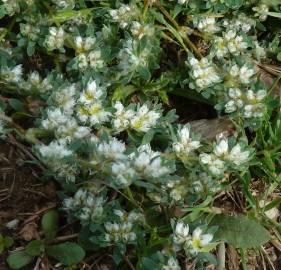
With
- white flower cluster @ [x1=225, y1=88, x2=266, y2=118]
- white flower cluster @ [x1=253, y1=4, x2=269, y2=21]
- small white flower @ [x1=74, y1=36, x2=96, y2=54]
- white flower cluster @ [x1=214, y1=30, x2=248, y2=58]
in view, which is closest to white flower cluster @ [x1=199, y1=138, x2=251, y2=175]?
white flower cluster @ [x1=225, y1=88, x2=266, y2=118]

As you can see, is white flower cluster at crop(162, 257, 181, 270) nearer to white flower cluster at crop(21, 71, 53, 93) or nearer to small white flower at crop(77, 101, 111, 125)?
small white flower at crop(77, 101, 111, 125)

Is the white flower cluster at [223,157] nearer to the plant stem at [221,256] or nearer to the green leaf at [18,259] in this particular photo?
the plant stem at [221,256]

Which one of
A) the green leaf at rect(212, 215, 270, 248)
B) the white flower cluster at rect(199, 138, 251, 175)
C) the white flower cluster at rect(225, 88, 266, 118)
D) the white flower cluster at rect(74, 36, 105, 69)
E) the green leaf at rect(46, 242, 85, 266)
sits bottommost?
the green leaf at rect(212, 215, 270, 248)

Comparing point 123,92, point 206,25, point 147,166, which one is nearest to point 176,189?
point 147,166

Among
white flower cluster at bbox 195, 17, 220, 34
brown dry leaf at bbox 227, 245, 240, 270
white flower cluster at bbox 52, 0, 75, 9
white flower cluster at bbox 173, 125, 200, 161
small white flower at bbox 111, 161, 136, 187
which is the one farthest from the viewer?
white flower cluster at bbox 195, 17, 220, 34

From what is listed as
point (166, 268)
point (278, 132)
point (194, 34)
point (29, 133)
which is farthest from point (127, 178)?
point (194, 34)

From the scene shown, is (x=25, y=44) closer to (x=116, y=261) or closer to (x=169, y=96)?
(x=169, y=96)

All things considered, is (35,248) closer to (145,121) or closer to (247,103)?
(145,121)
